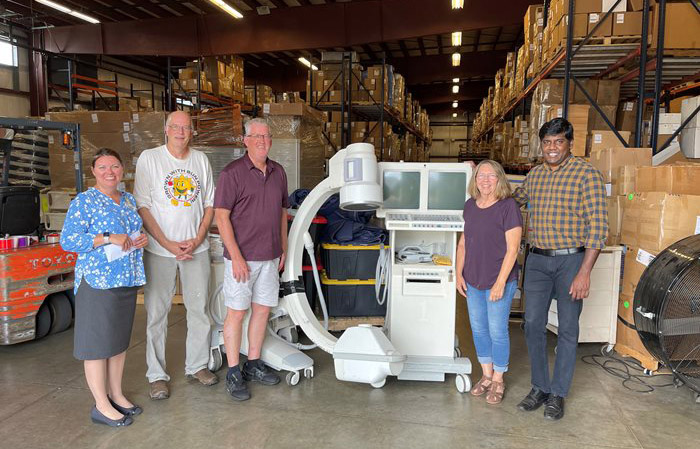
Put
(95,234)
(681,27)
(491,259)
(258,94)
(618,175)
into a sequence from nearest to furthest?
(95,234) < (491,259) < (618,175) < (681,27) < (258,94)

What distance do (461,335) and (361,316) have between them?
3.10 ft

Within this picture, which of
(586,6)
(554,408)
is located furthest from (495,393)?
(586,6)

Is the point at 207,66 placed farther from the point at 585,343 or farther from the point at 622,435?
the point at 622,435

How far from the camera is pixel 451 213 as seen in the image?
3328 mm

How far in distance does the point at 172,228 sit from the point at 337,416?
1.48 metres

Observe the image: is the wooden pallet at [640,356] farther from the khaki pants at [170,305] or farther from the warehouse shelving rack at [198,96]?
the warehouse shelving rack at [198,96]

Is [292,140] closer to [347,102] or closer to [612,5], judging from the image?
[347,102]

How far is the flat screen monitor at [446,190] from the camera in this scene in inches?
131

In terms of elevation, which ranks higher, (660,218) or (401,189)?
(401,189)

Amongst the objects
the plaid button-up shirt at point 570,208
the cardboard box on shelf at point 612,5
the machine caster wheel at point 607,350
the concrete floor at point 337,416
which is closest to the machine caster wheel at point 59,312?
the concrete floor at point 337,416

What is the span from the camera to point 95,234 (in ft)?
8.05

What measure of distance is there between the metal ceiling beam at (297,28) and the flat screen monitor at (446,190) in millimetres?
6287

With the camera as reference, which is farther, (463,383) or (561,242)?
(463,383)

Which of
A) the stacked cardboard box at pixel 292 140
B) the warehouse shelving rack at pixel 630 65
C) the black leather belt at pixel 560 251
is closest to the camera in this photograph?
the black leather belt at pixel 560 251
